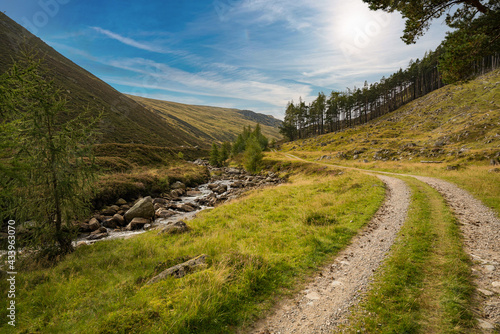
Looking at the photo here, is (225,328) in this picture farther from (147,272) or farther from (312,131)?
(312,131)

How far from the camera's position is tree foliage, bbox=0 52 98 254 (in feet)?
30.0

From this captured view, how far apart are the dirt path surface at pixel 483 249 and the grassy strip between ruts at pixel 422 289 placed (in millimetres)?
224

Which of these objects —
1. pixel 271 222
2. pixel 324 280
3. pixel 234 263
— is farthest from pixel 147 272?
pixel 271 222

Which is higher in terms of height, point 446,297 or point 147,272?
point 446,297

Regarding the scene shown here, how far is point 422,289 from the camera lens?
5406 millimetres

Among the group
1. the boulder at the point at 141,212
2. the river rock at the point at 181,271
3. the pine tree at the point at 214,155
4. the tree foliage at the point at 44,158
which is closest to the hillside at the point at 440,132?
the pine tree at the point at 214,155

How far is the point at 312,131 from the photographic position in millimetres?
112062

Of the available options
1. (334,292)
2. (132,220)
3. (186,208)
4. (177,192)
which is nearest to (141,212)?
(132,220)

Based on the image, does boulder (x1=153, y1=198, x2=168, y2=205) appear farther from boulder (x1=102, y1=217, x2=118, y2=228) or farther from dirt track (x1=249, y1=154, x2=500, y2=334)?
dirt track (x1=249, y1=154, x2=500, y2=334)

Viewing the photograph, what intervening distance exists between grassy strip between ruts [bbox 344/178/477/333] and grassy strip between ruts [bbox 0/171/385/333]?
2042mm

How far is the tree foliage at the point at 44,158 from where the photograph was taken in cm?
913

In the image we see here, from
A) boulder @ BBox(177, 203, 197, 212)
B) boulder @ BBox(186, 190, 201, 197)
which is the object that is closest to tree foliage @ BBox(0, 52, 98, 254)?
boulder @ BBox(177, 203, 197, 212)

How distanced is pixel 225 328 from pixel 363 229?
857cm

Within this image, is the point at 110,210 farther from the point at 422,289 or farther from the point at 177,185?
the point at 422,289
